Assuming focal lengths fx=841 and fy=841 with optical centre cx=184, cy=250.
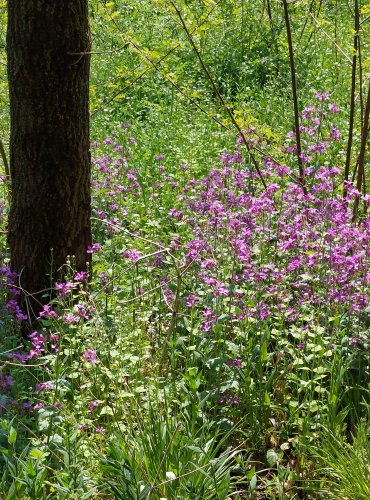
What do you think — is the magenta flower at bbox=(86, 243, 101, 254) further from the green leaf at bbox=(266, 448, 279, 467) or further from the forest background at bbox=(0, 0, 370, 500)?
the green leaf at bbox=(266, 448, 279, 467)

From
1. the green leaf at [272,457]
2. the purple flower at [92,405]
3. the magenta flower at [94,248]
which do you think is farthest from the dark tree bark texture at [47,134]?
the green leaf at [272,457]

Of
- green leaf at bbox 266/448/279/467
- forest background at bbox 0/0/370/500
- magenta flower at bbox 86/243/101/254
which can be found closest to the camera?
forest background at bbox 0/0/370/500

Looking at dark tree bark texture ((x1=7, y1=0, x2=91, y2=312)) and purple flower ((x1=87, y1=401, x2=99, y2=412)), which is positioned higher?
dark tree bark texture ((x1=7, y1=0, x2=91, y2=312))

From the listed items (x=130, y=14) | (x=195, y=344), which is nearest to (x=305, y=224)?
(x=195, y=344)

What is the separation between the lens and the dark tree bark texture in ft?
14.2

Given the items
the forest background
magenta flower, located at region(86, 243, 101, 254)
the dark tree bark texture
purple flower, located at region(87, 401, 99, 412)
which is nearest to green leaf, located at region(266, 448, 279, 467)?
the forest background

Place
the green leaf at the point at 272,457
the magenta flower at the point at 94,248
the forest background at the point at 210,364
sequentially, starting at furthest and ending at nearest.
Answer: the magenta flower at the point at 94,248 → the green leaf at the point at 272,457 → the forest background at the point at 210,364

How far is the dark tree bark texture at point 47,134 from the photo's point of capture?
170 inches

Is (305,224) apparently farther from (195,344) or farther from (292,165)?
(292,165)

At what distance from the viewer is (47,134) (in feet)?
14.4

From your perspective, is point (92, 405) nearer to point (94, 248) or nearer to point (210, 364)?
point (210, 364)

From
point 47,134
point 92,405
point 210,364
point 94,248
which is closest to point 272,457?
point 210,364

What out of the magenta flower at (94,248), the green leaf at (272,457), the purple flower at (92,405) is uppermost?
the magenta flower at (94,248)

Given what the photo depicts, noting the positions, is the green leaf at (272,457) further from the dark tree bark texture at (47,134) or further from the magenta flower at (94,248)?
the dark tree bark texture at (47,134)
